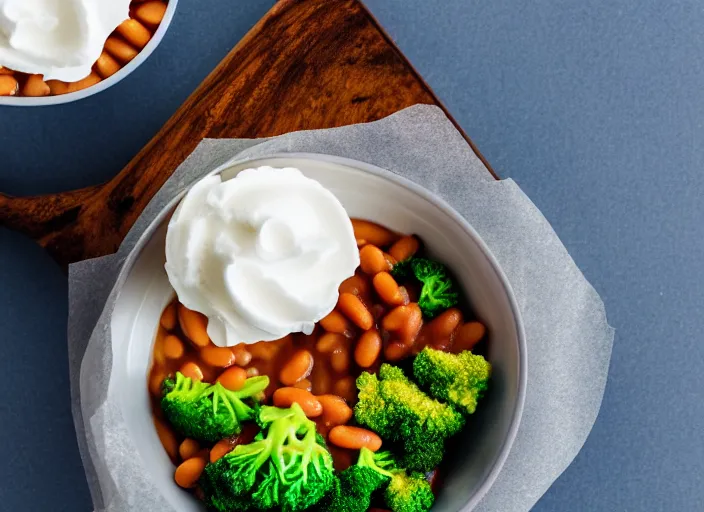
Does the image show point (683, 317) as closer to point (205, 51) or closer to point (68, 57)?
point (205, 51)

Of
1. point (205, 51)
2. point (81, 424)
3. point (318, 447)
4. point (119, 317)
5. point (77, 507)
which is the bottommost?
point (77, 507)

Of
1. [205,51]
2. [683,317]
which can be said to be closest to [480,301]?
[683,317]

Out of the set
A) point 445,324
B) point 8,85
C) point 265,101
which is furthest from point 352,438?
point 8,85

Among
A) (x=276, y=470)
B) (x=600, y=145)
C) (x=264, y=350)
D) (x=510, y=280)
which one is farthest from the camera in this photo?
(x=600, y=145)

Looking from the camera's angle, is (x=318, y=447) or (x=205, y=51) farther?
(x=205, y=51)

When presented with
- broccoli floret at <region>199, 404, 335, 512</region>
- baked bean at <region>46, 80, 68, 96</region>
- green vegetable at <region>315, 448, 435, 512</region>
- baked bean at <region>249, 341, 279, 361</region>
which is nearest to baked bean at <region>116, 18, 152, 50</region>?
baked bean at <region>46, 80, 68, 96</region>

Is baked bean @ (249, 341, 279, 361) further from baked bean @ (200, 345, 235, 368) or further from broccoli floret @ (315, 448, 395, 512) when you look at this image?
broccoli floret @ (315, 448, 395, 512)

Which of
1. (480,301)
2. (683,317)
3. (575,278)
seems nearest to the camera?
(480,301)

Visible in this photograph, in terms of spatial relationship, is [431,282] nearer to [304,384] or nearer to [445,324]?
[445,324]
